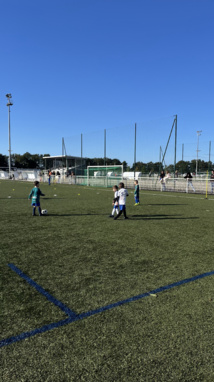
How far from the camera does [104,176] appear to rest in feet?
98.1

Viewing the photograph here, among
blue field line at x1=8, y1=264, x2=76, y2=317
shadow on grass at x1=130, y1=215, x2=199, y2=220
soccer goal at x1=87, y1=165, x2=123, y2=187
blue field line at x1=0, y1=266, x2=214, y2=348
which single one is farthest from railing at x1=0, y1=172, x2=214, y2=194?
blue field line at x1=8, y1=264, x2=76, y2=317

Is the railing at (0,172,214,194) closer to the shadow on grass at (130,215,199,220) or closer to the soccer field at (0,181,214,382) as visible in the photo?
the shadow on grass at (130,215,199,220)

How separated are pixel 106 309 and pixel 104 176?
88.3 feet

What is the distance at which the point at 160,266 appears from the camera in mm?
4668

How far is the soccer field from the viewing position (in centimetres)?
227

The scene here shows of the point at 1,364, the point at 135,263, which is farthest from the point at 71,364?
the point at 135,263

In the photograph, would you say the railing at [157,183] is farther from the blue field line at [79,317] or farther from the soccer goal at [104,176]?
the blue field line at [79,317]

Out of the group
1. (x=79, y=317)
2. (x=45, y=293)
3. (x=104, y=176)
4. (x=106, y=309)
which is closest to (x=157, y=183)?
(x=104, y=176)

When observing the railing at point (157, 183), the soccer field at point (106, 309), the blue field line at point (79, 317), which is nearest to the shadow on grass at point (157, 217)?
the soccer field at point (106, 309)

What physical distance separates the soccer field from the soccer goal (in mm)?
22713

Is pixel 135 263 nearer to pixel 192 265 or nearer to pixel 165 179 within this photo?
pixel 192 265

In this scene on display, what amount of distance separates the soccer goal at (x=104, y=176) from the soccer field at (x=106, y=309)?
22.7 metres

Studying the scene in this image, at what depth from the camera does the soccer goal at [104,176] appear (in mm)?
29156

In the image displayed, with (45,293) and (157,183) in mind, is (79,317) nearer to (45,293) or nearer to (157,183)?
(45,293)
